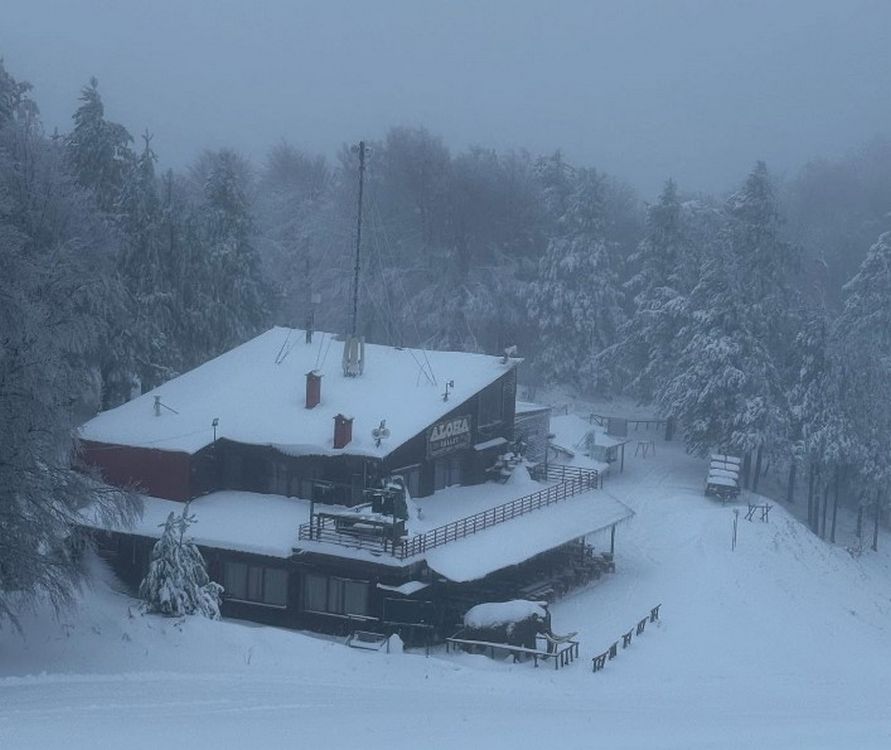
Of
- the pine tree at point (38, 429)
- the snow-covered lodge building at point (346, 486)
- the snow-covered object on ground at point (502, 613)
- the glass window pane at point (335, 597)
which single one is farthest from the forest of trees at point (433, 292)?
the snow-covered object on ground at point (502, 613)

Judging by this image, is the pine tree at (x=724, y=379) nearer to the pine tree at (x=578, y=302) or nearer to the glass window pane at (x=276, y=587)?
the pine tree at (x=578, y=302)

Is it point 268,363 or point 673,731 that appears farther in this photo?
point 268,363

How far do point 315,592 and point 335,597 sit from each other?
2.38 feet

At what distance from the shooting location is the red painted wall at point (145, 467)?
128 ft

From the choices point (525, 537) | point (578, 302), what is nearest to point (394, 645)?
point (525, 537)

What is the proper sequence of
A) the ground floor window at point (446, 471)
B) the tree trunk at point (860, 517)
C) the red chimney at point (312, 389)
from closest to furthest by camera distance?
the red chimney at point (312, 389) < the ground floor window at point (446, 471) < the tree trunk at point (860, 517)

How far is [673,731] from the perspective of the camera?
73.4 ft

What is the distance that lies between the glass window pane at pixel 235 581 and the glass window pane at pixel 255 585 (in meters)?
0.17

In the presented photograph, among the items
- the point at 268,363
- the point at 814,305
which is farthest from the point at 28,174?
the point at 814,305

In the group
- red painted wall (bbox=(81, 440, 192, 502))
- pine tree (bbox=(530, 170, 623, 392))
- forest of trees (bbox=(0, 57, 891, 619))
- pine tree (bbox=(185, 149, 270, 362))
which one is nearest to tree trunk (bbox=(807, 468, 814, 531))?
forest of trees (bbox=(0, 57, 891, 619))

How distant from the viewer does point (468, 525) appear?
37.8 m

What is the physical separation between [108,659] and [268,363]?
777 inches

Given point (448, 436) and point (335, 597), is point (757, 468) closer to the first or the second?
point (448, 436)

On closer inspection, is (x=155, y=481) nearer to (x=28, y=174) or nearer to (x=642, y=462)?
(x=28, y=174)
